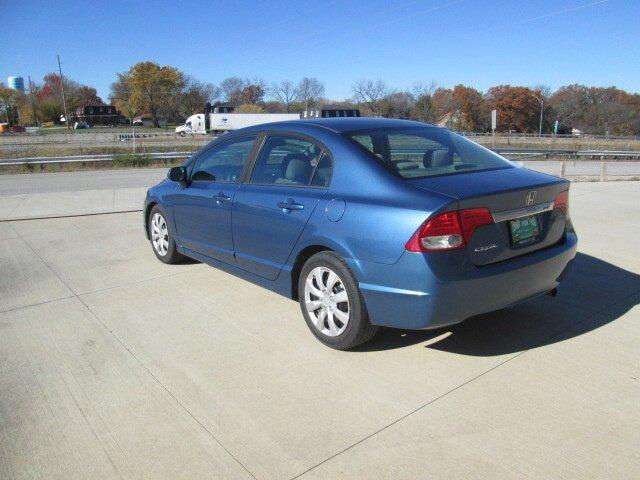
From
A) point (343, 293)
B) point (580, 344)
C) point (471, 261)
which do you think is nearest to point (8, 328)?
point (343, 293)

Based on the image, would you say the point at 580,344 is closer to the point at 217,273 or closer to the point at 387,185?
the point at 387,185

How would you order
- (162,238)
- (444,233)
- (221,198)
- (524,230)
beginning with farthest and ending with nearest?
(162,238) → (221,198) → (524,230) → (444,233)

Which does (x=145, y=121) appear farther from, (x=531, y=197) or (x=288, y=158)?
(x=531, y=197)

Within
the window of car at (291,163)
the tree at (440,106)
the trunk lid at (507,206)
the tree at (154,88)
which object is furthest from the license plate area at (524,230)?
the tree at (154,88)

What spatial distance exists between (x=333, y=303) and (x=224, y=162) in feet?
6.64

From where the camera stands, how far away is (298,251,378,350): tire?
350cm

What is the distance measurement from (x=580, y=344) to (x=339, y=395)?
185 cm

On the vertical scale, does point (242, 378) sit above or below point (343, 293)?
below

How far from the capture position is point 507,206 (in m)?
3.31

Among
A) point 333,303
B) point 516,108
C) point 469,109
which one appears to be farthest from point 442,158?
point 516,108

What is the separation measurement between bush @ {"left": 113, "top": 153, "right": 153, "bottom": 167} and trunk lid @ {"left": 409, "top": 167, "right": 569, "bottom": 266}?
23982 mm

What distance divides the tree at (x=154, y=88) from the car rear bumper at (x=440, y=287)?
90.3 m

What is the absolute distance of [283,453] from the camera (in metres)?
2.64

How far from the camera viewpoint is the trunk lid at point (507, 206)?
320 cm
